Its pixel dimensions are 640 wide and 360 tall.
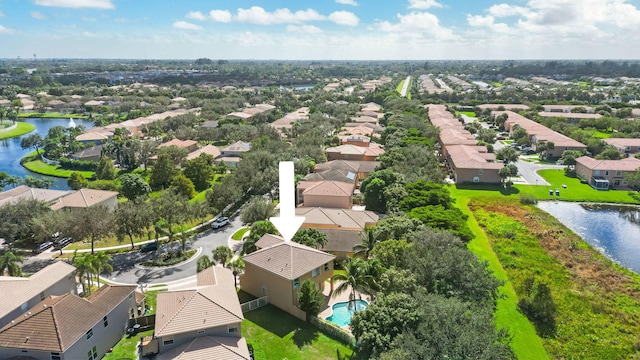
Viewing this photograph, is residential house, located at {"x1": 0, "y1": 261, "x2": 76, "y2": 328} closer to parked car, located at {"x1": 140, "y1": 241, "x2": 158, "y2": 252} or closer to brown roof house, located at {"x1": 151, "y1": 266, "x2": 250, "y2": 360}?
brown roof house, located at {"x1": 151, "y1": 266, "x2": 250, "y2": 360}

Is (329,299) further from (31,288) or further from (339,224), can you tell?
(31,288)

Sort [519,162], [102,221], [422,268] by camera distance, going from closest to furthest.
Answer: [422,268] → [102,221] → [519,162]

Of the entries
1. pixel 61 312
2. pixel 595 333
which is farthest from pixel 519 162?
pixel 61 312

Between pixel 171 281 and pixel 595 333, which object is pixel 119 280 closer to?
pixel 171 281

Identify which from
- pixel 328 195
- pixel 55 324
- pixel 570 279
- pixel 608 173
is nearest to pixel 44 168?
pixel 328 195

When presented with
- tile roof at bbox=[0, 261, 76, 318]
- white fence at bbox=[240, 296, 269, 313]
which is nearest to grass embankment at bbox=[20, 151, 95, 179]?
tile roof at bbox=[0, 261, 76, 318]
